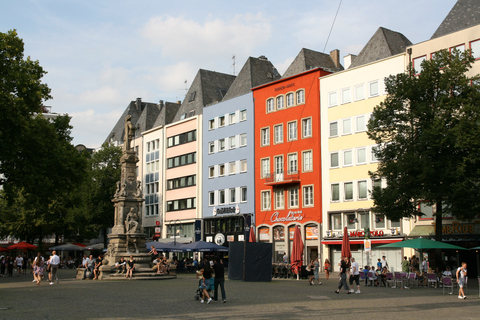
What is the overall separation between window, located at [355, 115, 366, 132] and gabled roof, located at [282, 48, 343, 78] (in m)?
10.2

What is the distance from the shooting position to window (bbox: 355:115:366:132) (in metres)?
50.4

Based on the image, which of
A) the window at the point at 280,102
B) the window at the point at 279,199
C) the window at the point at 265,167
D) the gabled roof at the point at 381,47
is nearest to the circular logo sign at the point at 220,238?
the window at the point at 279,199

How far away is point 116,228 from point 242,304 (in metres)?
18.5

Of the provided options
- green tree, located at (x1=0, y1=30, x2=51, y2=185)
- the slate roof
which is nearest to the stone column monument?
green tree, located at (x1=0, y1=30, x2=51, y2=185)

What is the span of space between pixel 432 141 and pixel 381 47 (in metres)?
21.9

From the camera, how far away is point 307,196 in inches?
2165

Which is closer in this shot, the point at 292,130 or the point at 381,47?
the point at 381,47

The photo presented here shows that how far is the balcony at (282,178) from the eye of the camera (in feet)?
183

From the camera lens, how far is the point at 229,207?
63625 millimetres

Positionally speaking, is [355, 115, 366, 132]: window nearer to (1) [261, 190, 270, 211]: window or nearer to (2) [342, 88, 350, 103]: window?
(2) [342, 88, 350, 103]: window

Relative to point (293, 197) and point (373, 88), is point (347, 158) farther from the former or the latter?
point (293, 197)

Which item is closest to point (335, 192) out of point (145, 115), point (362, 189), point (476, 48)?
point (362, 189)

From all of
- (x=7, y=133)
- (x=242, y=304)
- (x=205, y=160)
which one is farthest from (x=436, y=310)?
(x=205, y=160)

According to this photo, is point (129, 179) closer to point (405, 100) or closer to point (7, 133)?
point (7, 133)
